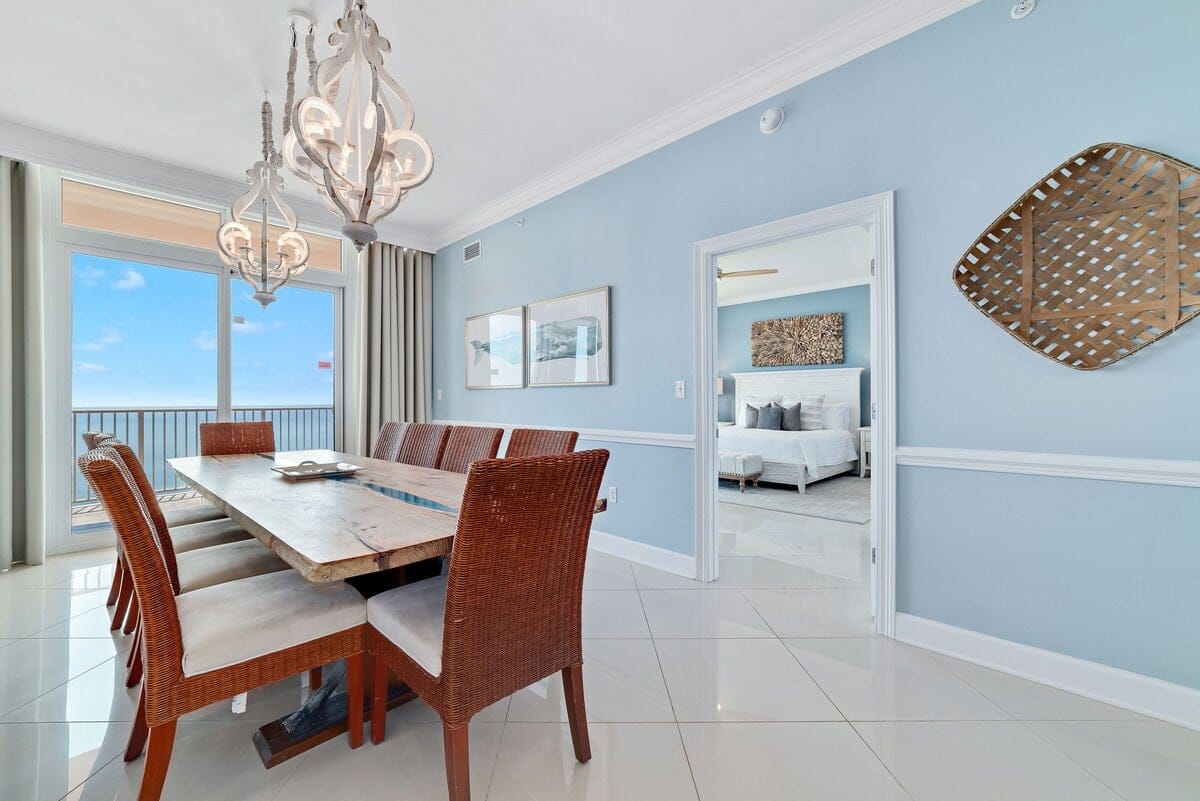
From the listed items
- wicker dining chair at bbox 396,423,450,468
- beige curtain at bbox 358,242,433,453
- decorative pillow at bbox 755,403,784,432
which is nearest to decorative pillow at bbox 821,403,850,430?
decorative pillow at bbox 755,403,784,432

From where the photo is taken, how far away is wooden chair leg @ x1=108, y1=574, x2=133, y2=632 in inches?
84.0

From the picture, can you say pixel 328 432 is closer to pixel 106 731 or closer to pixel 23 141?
pixel 23 141

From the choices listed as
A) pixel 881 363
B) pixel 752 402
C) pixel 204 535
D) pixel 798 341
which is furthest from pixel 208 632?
pixel 798 341

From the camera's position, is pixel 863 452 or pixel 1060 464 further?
pixel 863 452

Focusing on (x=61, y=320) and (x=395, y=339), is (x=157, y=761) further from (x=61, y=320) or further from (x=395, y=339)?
(x=395, y=339)

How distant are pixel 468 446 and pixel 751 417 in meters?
4.95

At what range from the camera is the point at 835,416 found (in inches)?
248

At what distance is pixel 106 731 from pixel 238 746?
479mm

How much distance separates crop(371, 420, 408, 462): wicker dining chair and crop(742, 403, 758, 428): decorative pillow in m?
4.82

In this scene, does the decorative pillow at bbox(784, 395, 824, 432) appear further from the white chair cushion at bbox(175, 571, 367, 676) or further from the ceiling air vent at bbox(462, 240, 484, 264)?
the white chair cushion at bbox(175, 571, 367, 676)

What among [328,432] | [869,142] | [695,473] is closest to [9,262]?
[328,432]

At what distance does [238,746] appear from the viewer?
147 centimetres

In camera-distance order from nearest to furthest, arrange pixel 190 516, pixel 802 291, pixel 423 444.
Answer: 1. pixel 190 516
2. pixel 423 444
3. pixel 802 291

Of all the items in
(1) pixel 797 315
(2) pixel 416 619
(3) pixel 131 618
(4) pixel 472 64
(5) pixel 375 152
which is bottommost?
(3) pixel 131 618
